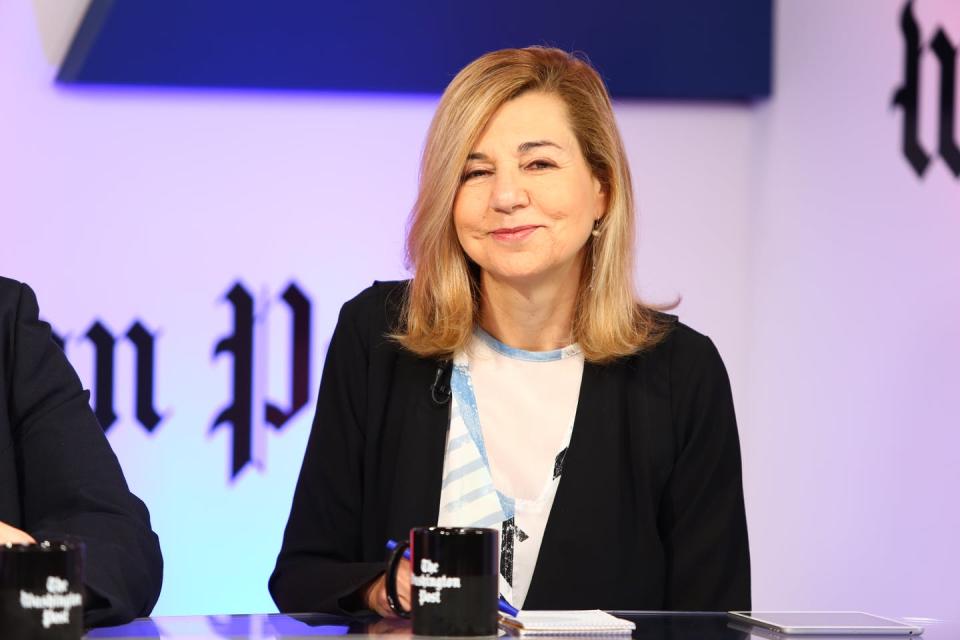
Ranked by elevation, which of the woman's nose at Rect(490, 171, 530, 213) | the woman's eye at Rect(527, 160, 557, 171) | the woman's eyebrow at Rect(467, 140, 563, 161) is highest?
the woman's eyebrow at Rect(467, 140, 563, 161)

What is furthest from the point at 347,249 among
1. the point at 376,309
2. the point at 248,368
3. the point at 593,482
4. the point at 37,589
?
the point at 37,589

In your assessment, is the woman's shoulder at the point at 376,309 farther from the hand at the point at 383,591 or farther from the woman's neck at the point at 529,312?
the hand at the point at 383,591

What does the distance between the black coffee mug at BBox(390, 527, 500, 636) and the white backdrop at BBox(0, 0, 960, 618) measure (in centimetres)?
226

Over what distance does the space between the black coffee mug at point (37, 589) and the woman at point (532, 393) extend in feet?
2.52

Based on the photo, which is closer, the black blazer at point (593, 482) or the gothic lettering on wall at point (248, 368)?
the black blazer at point (593, 482)

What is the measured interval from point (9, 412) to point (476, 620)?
0.81 m

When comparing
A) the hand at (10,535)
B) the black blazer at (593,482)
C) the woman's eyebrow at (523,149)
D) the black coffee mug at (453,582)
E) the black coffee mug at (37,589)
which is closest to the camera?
the black coffee mug at (37,589)

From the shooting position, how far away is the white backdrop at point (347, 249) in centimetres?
341

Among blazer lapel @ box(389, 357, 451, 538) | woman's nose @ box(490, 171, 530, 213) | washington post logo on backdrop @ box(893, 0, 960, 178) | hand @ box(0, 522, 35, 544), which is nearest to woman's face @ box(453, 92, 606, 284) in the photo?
woman's nose @ box(490, 171, 530, 213)

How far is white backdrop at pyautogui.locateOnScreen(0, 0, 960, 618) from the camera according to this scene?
11.2 ft

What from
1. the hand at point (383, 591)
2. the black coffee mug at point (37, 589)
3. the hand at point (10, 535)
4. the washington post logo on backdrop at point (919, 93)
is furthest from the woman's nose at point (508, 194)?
the washington post logo on backdrop at point (919, 93)

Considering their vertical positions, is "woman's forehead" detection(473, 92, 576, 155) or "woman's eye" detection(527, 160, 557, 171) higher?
"woman's forehead" detection(473, 92, 576, 155)

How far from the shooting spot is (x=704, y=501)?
2033mm

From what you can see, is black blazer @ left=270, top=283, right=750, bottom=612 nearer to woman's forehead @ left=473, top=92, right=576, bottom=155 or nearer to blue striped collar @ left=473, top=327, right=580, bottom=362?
blue striped collar @ left=473, top=327, right=580, bottom=362
